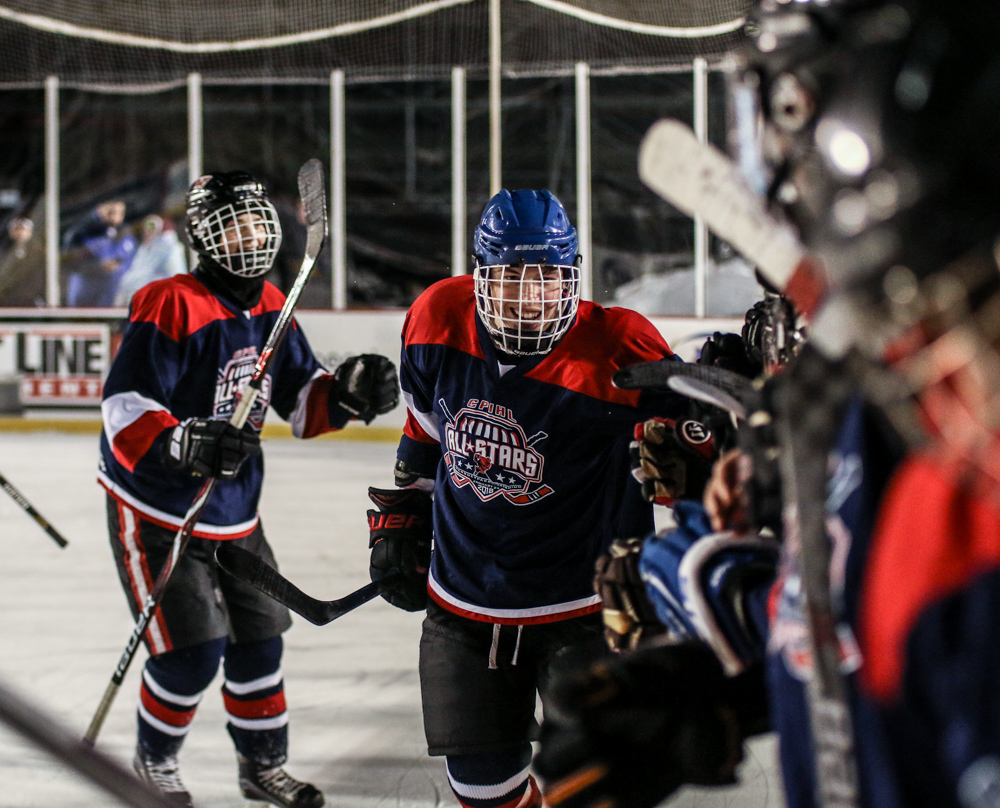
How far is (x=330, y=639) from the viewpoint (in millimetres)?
2828

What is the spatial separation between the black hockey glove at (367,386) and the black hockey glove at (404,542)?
416 mm

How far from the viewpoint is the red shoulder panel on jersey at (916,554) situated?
1.73 ft

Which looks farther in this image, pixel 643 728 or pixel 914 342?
pixel 643 728

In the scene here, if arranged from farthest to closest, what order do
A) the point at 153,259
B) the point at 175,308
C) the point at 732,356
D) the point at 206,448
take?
the point at 153,259 → the point at 175,308 → the point at 206,448 → the point at 732,356

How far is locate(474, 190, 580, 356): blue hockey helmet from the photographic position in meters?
1.44

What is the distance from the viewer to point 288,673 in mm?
2607

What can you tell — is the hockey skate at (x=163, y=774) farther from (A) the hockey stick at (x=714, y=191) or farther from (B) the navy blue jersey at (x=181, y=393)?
(A) the hockey stick at (x=714, y=191)

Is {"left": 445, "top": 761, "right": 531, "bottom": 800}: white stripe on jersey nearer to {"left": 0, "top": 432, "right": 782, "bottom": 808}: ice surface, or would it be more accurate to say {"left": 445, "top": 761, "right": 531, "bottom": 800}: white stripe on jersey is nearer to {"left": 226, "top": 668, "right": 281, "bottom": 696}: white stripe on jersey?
{"left": 0, "top": 432, "right": 782, "bottom": 808}: ice surface

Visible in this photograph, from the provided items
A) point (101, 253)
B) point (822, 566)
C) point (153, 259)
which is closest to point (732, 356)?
point (822, 566)

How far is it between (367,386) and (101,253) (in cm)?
601

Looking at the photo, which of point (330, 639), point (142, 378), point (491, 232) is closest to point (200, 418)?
point (142, 378)

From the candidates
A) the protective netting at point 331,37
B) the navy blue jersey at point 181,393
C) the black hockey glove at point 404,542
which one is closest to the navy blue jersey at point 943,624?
the black hockey glove at point 404,542

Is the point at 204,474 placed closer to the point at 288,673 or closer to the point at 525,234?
the point at 525,234

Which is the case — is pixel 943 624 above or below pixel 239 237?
below
